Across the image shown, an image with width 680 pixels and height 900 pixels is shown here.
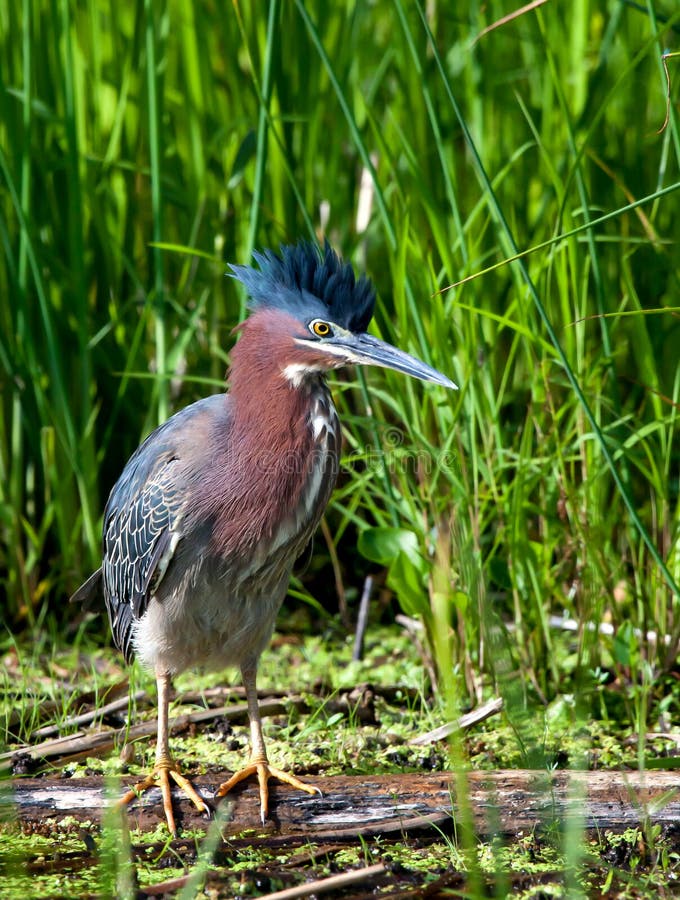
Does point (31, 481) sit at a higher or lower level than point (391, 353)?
lower

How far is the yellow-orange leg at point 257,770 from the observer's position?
270 centimetres

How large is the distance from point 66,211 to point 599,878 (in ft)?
9.77

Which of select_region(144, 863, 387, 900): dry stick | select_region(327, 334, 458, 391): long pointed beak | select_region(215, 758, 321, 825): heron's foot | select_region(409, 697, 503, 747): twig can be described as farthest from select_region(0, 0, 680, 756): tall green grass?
select_region(144, 863, 387, 900): dry stick

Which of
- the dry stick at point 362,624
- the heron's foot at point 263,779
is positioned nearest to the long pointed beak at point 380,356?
the heron's foot at point 263,779

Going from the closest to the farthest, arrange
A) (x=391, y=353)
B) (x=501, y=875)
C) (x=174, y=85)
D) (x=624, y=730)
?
(x=501, y=875)
(x=391, y=353)
(x=624, y=730)
(x=174, y=85)

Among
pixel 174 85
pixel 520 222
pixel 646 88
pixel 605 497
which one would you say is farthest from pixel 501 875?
pixel 174 85

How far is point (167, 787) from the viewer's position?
2740 millimetres

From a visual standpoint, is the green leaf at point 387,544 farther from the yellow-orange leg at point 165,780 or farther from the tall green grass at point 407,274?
the yellow-orange leg at point 165,780

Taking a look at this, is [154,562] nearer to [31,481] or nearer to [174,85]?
[31,481]

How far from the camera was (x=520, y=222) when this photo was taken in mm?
3885

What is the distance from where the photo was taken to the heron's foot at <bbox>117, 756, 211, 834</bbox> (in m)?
2.70

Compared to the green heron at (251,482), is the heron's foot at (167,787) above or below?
below

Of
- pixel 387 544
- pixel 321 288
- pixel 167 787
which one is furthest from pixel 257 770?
pixel 321 288

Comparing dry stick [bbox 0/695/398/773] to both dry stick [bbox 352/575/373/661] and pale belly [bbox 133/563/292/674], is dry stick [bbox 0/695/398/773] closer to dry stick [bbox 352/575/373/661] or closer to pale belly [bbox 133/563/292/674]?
pale belly [bbox 133/563/292/674]
